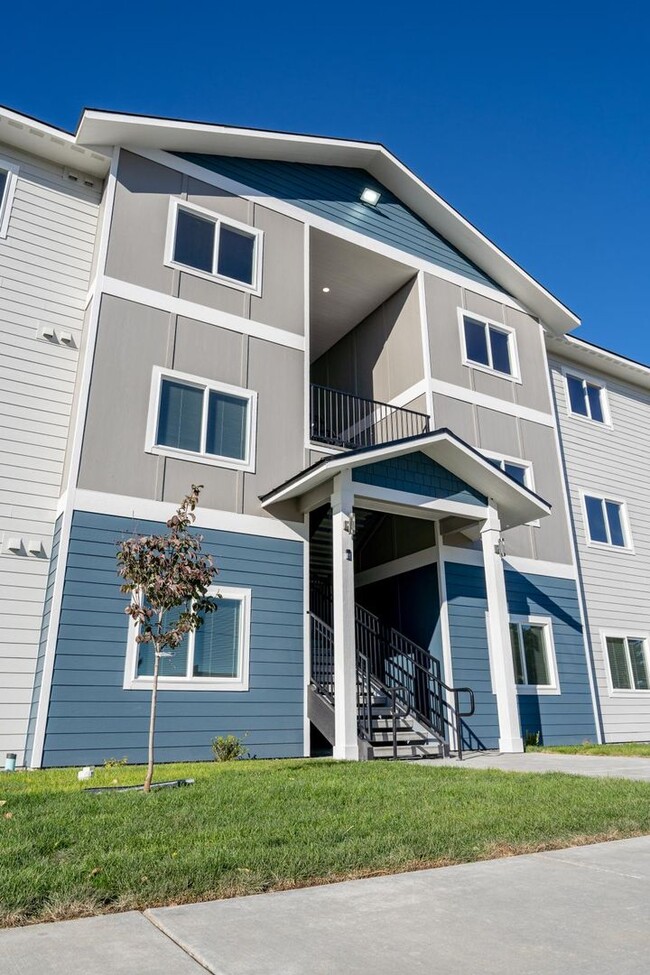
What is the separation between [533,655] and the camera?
12.9 metres

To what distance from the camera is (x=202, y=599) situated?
21.7ft

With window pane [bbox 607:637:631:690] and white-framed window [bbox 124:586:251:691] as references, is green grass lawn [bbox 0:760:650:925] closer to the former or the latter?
white-framed window [bbox 124:586:251:691]

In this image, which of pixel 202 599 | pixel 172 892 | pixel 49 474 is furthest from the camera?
pixel 49 474

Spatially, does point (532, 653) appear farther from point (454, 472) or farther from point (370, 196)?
point (370, 196)

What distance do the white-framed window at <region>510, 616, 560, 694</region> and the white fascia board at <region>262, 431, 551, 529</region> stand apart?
7.57 feet

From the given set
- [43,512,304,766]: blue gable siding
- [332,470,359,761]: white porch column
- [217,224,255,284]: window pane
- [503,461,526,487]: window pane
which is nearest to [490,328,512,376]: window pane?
[503,461,526,487]: window pane

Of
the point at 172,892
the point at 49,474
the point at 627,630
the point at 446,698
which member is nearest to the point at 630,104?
the point at 627,630

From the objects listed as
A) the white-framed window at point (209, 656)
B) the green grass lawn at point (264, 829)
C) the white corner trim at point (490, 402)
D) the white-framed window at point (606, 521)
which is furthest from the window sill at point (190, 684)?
the white-framed window at point (606, 521)

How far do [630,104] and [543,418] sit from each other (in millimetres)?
6818

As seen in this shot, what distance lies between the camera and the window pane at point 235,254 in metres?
11.6

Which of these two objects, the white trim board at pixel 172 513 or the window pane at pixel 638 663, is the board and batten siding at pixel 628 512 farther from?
the white trim board at pixel 172 513

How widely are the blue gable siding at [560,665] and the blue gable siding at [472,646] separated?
86cm

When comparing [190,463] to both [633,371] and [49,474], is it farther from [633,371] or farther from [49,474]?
[633,371]

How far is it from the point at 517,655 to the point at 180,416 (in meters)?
7.57
